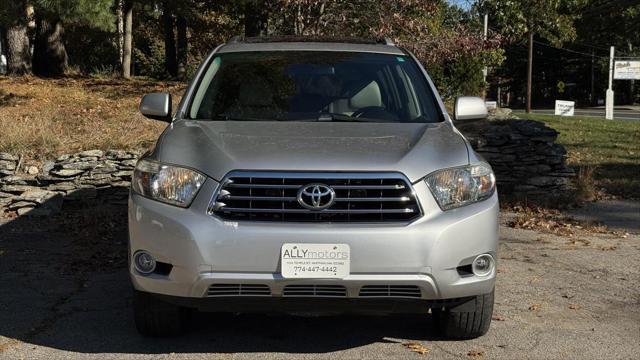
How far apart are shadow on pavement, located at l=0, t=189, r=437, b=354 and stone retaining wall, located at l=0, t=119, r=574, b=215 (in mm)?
1896

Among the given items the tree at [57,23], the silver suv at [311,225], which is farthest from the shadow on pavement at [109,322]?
the tree at [57,23]

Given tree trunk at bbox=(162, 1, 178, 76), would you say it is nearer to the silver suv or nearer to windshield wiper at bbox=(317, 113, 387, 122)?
windshield wiper at bbox=(317, 113, 387, 122)

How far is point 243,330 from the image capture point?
4.53 metres

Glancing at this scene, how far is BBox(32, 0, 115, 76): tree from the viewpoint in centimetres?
1087

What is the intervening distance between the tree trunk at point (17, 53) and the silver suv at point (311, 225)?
1160cm

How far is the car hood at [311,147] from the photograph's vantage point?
371 centimetres

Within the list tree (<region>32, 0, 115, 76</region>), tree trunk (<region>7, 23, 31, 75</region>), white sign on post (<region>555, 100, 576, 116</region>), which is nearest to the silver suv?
tree (<region>32, 0, 115, 76</region>)

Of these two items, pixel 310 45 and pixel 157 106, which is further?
pixel 310 45

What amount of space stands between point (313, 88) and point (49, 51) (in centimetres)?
1191

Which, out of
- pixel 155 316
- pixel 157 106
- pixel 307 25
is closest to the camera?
pixel 155 316

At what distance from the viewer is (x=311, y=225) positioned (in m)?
3.63

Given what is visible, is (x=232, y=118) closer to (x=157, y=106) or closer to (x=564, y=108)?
(x=157, y=106)

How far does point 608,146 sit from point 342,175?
11437mm

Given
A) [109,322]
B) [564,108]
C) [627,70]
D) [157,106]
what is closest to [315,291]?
[109,322]
